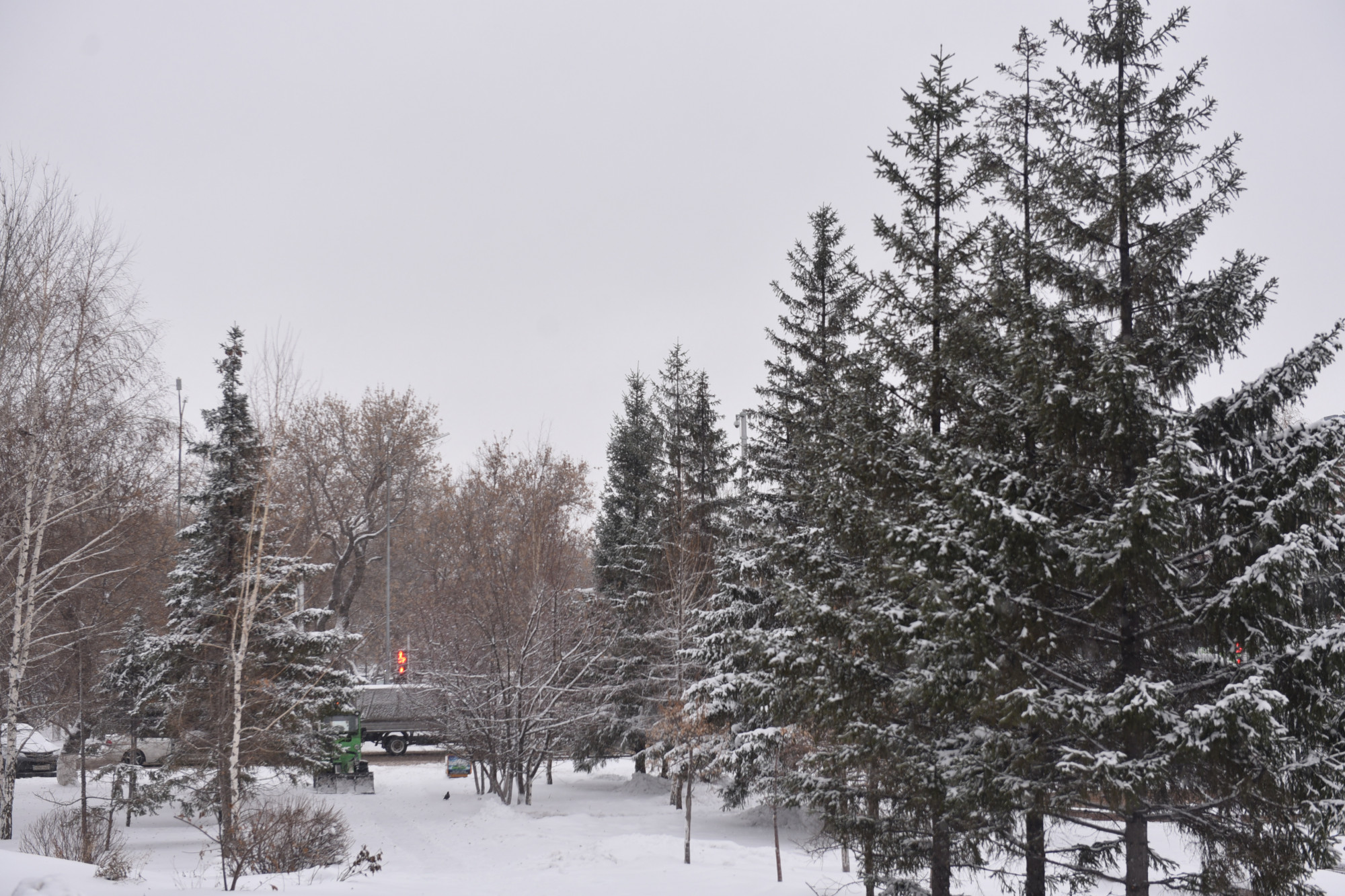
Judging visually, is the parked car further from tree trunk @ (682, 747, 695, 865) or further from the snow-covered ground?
tree trunk @ (682, 747, 695, 865)

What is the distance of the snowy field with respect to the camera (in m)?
11.6

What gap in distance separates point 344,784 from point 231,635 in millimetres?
8398

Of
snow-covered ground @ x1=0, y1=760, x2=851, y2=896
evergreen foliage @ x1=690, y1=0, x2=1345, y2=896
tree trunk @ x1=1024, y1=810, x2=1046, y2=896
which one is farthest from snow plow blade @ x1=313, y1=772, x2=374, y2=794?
tree trunk @ x1=1024, y1=810, x2=1046, y2=896

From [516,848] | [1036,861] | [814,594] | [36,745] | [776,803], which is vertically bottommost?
[36,745]

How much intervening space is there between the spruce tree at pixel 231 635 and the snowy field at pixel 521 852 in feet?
6.52

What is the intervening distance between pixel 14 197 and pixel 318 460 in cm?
2473

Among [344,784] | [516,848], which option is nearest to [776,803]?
[516,848]

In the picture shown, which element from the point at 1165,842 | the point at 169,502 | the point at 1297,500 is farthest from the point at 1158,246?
the point at 169,502

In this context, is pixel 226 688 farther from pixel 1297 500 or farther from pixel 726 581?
pixel 1297 500

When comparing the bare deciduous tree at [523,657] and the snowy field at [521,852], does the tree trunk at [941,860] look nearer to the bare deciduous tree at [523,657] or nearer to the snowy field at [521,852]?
the snowy field at [521,852]

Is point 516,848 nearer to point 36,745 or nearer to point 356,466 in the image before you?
point 36,745

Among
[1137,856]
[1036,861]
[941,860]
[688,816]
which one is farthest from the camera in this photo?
[688,816]

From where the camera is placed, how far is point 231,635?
57.1 feet

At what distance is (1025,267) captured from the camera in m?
9.75
